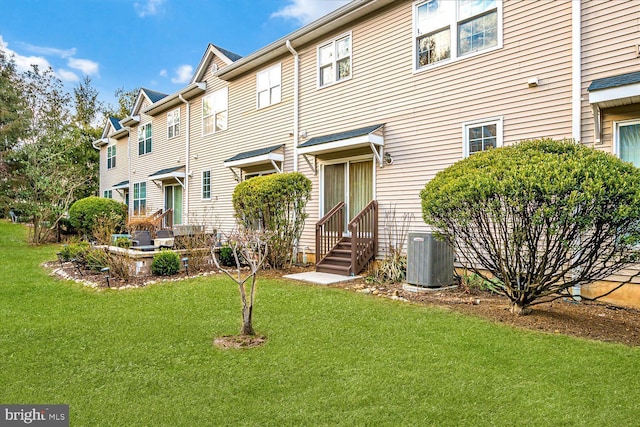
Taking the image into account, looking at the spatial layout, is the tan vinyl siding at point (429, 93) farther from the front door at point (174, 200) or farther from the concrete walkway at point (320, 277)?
the front door at point (174, 200)

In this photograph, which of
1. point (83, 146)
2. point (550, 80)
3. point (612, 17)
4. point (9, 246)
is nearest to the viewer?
point (612, 17)

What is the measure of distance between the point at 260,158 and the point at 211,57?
18.5 ft

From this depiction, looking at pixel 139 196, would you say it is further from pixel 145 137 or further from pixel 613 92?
pixel 613 92

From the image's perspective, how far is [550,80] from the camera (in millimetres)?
6648

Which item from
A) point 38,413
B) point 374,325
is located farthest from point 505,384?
point 38,413

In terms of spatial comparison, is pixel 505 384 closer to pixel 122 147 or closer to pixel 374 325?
pixel 374 325

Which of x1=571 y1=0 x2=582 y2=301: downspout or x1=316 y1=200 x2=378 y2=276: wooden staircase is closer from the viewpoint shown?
x1=571 y1=0 x2=582 y2=301: downspout

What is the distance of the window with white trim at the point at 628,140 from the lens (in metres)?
5.79

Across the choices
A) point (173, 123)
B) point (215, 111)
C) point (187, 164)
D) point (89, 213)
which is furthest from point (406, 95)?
point (89, 213)

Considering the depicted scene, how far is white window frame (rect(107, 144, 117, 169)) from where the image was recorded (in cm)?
2396

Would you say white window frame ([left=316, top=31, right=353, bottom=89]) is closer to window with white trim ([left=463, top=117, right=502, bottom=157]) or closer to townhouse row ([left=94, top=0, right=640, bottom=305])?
townhouse row ([left=94, top=0, right=640, bottom=305])

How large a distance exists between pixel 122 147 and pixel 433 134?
20523mm

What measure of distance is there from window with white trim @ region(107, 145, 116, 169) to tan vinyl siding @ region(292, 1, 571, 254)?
17633mm

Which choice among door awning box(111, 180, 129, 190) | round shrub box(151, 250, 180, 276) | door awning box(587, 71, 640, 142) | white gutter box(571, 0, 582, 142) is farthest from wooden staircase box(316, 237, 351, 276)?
door awning box(111, 180, 129, 190)
